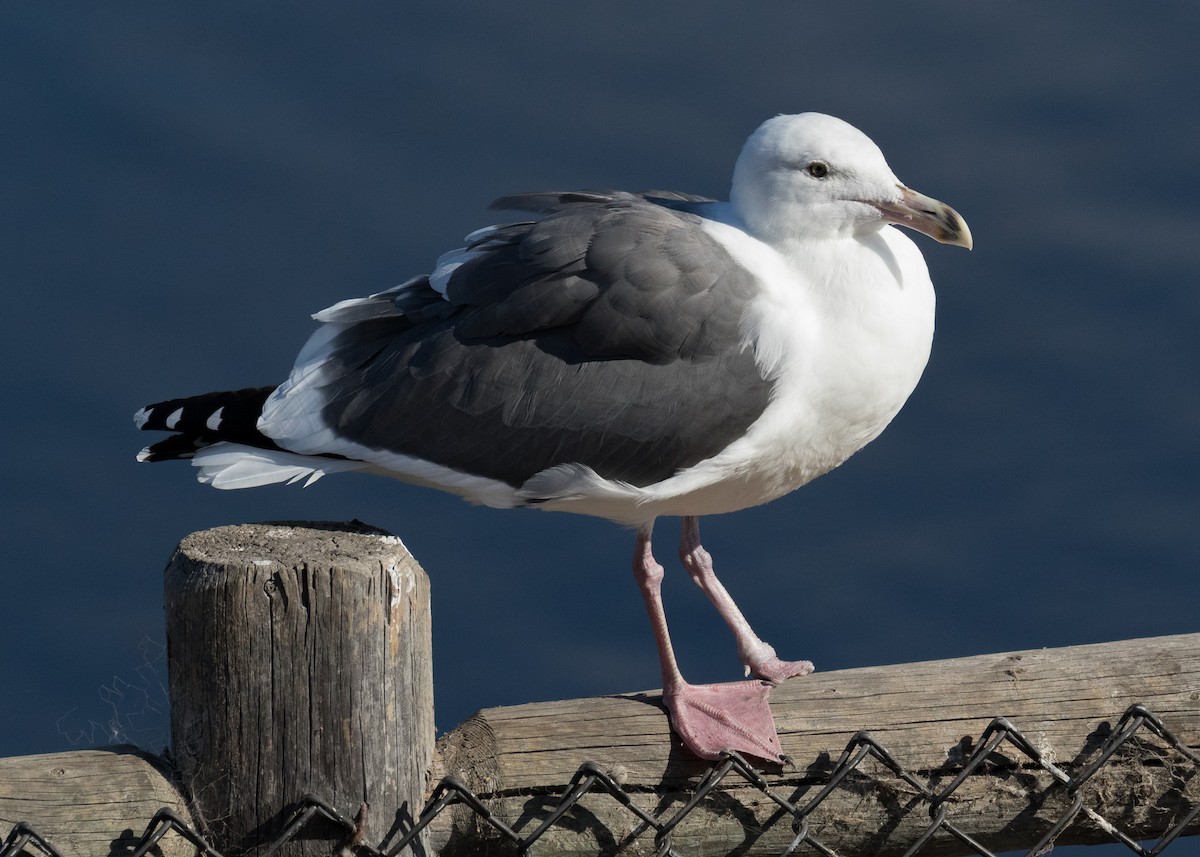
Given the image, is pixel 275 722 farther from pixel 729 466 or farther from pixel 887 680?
pixel 729 466

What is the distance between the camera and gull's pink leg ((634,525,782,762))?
93.2 inches

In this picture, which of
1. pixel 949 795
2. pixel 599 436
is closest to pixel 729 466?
pixel 599 436

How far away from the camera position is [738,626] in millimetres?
3553

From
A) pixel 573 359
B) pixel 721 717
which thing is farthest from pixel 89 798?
pixel 573 359

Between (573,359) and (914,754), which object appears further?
(573,359)

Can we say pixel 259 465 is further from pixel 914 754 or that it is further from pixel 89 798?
pixel 914 754

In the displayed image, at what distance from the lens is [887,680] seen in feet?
8.10

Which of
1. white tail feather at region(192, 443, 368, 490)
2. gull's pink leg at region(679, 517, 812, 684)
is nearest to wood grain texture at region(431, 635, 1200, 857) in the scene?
gull's pink leg at region(679, 517, 812, 684)

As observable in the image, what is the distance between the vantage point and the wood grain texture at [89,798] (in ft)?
6.81

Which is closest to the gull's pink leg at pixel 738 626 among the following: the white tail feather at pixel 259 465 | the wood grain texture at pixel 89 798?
the white tail feather at pixel 259 465

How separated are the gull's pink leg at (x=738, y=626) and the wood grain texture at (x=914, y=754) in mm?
706

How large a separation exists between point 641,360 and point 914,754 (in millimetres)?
1005

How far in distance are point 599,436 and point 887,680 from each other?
84 centimetres

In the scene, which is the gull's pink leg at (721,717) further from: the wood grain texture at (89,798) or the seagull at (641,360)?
the wood grain texture at (89,798)
